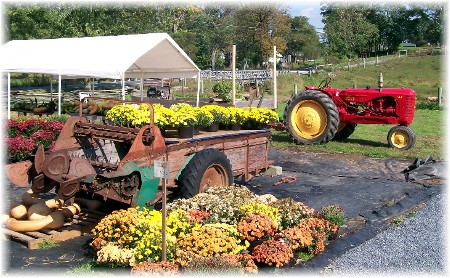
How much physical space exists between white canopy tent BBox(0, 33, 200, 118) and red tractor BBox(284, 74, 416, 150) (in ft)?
10.1

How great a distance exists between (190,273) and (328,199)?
428 cm

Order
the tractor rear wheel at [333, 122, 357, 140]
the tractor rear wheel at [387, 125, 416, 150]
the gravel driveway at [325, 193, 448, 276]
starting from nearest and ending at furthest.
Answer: the gravel driveway at [325, 193, 448, 276] < the tractor rear wheel at [387, 125, 416, 150] < the tractor rear wheel at [333, 122, 357, 140]

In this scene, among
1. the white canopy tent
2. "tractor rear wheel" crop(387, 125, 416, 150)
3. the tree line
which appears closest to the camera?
"tractor rear wheel" crop(387, 125, 416, 150)

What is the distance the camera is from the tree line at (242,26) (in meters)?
28.3

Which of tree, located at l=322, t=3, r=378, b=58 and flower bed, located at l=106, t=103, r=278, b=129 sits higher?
tree, located at l=322, t=3, r=378, b=58

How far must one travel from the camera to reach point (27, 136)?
37.8 feet

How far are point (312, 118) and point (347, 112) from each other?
1019 millimetres

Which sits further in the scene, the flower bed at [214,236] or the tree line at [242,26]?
the tree line at [242,26]

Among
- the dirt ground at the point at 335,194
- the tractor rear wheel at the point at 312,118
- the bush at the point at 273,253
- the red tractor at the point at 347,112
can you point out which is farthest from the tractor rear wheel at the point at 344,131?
the bush at the point at 273,253

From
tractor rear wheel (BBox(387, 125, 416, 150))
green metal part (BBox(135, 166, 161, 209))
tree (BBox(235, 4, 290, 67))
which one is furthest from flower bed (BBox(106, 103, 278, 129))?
tree (BBox(235, 4, 290, 67))

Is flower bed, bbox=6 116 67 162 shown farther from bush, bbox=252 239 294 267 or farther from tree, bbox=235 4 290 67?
tree, bbox=235 4 290 67

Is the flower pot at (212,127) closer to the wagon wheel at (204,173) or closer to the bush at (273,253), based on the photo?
the wagon wheel at (204,173)

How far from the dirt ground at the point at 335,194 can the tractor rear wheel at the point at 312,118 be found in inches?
44.7

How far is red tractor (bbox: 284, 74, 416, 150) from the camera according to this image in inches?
537
